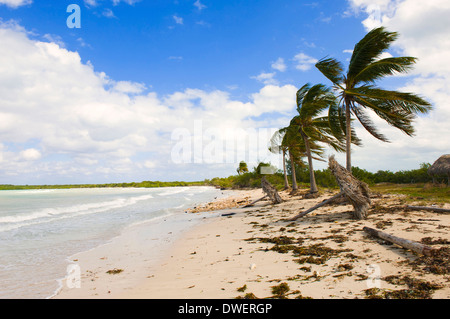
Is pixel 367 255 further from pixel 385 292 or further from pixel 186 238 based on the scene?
pixel 186 238

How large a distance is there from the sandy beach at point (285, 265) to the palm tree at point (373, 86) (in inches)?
203

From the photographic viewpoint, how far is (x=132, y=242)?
9.20m

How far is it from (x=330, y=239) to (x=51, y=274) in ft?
22.4

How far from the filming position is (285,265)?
504 cm

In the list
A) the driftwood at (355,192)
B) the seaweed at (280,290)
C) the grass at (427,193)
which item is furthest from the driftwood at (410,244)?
the grass at (427,193)

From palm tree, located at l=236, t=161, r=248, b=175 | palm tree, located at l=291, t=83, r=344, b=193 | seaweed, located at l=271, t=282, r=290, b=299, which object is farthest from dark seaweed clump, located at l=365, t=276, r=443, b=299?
palm tree, located at l=236, t=161, r=248, b=175

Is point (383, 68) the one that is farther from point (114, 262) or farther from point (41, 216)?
point (41, 216)

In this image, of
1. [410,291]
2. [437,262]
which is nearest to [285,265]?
[410,291]

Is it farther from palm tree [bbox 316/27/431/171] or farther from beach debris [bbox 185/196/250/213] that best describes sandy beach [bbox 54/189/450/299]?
beach debris [bbox 185/196/250/213]

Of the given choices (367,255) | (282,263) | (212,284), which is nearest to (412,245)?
(367,255)

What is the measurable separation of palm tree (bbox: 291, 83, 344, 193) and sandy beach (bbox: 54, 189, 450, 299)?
9.00 meters

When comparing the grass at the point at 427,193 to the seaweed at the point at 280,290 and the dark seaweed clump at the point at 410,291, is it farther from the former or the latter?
the seaweed at the point at 280,290

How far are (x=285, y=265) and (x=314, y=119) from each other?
1568 centimetres

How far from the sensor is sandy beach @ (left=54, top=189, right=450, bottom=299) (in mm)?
3783
